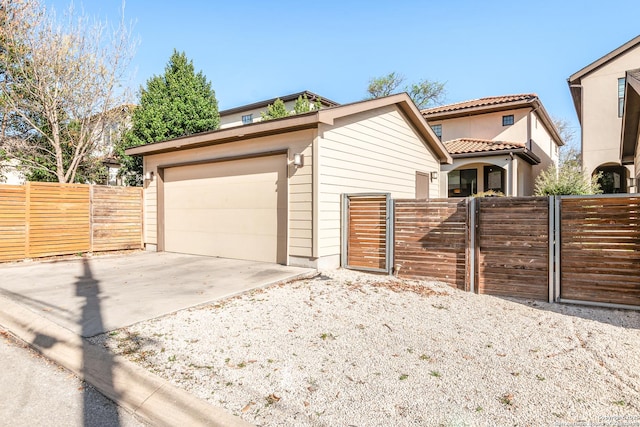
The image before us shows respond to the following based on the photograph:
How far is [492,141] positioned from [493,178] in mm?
1662

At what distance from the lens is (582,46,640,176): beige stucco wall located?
14.0 m

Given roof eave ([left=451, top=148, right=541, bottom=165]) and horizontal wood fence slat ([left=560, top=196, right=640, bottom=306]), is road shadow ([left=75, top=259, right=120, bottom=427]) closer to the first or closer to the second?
horizontal wood fence slat ([left=560, top=196, right=640, bottom=306])

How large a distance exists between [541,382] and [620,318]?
101 inches

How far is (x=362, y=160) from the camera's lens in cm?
805

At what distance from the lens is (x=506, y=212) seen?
210 inches

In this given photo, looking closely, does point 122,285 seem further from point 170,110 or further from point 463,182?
point 463,182

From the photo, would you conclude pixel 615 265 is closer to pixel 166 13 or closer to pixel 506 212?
pixel 506 212

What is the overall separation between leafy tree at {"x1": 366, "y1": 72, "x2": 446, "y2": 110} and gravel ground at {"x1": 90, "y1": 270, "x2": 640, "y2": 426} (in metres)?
26.5

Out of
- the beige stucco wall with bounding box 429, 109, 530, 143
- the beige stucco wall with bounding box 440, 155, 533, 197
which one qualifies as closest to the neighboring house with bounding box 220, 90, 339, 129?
the beige stucco wall with bounding box 429, 109, 530, 143

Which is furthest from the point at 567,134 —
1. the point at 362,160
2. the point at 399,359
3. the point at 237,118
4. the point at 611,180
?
the point at 399,359

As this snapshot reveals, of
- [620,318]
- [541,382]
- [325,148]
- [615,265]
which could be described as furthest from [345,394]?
[325,148]

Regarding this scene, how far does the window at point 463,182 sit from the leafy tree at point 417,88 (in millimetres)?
13966

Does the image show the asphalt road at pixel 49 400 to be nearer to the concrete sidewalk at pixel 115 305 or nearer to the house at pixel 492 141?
the concrete sidewalk at pixel 115 305

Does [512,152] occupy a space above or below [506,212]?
above
